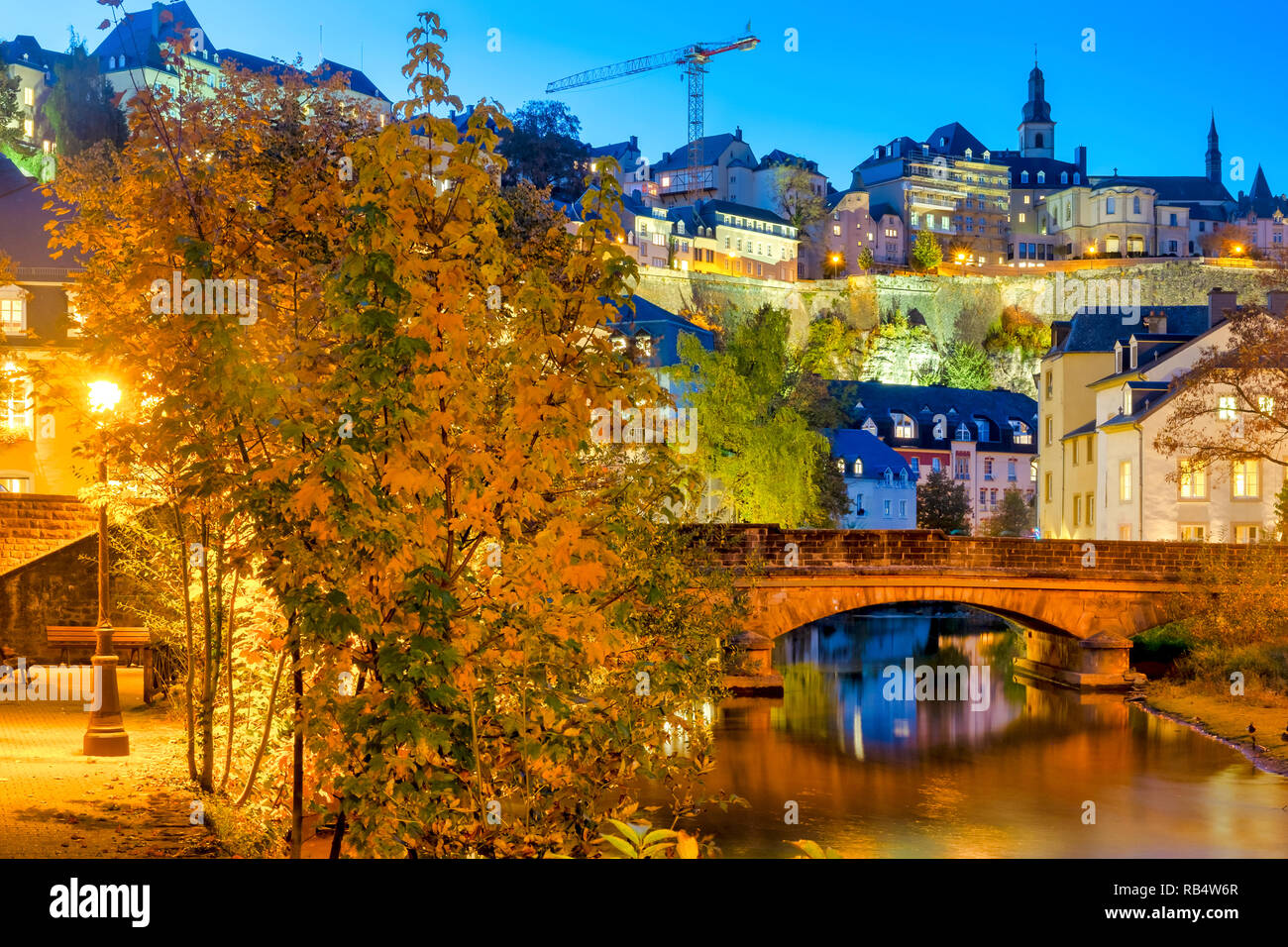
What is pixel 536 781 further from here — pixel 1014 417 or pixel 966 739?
pixel 1014 417

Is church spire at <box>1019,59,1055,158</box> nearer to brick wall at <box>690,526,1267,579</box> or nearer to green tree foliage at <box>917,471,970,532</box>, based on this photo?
green tree foliage at <box>917,471,970,532</box>

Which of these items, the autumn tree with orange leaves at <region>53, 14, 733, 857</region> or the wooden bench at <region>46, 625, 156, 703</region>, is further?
the wooden bench at <region>46, 625, 156, 703</region>

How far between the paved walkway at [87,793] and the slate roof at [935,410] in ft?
246

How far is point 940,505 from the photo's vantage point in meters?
85.7

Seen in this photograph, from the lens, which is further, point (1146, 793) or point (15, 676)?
point (1146, 793)

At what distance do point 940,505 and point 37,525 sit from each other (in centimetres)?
6367

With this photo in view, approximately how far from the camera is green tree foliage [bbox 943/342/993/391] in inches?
5089

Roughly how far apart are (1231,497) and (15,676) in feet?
136

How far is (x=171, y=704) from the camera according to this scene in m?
23.3

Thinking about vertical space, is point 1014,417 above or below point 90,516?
above

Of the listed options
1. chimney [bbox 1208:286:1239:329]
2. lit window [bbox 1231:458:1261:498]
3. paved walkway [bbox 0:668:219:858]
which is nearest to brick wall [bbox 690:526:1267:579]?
lit window [bbox 1231:458:1261:498]

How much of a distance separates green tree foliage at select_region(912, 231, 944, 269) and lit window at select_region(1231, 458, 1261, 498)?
95.0 m
